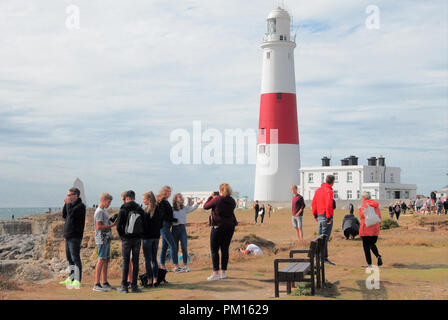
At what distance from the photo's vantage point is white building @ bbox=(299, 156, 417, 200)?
60500mm

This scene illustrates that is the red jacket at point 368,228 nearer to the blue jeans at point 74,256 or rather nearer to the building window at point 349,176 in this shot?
the blue jeans at point 74,256

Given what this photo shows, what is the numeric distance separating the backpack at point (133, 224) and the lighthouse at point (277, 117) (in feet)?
127

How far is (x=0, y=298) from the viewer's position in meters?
9.02

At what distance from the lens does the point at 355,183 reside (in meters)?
61.6

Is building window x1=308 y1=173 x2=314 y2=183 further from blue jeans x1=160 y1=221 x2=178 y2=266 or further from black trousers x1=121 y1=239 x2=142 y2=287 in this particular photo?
black trousers x1=121 y1=239 x2=142 y2=287

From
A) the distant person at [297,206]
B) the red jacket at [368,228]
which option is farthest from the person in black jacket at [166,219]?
the distant person at [297,206]

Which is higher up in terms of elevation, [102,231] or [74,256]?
[102,231]

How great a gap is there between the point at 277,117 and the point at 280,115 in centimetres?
33

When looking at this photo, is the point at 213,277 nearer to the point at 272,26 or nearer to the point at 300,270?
the point at 300,270

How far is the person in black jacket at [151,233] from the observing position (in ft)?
34.0

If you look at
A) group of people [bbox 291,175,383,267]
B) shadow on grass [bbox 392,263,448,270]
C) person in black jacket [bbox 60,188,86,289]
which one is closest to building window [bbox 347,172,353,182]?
shadow on grass [bbox 392,263,448,270]

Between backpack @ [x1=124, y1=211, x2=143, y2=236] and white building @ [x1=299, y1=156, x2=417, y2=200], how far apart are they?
51778 mm

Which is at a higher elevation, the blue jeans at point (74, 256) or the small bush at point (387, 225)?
the blue jeans at point (74, 256)

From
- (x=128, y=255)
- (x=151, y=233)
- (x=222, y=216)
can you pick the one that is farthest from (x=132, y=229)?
(x=222, y=216)
